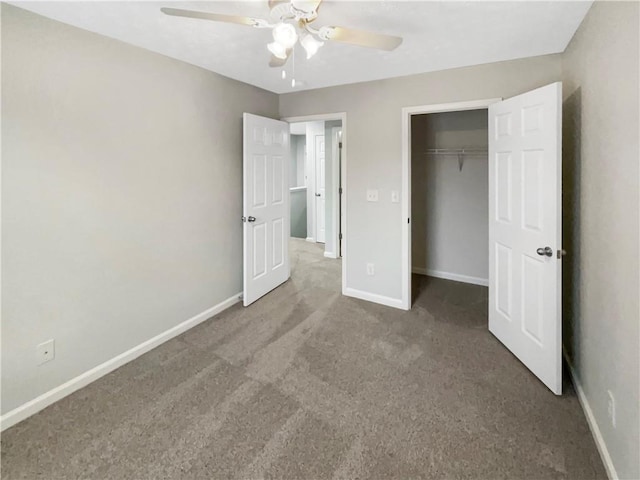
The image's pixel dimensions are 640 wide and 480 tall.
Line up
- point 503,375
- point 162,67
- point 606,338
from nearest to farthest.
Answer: point 606,338
point 503,375
point 162,67

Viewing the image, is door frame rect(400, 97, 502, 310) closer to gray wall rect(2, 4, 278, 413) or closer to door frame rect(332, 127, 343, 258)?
gray wall rect(2, 4, 278, 413)

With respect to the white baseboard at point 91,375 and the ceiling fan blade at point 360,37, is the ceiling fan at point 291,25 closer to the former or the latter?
the ceiling fan blade at point 360,37

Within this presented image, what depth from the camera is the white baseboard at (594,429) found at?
1476 mm

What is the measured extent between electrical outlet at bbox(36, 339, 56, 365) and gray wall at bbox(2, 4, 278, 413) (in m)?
0.03

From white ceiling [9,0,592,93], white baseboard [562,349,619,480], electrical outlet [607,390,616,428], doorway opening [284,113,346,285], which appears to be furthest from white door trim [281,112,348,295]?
electrical outlet [607,390,616,428]

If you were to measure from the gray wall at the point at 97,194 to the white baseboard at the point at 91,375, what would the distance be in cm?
4

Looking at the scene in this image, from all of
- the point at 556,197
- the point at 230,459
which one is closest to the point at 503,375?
the point at 556,197

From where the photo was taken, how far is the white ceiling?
1.83 meters

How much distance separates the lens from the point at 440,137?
4258 millimetres

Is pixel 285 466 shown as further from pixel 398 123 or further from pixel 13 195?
pixel 398 123

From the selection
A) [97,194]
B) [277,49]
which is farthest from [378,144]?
[97,194]

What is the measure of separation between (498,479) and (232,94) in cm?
339

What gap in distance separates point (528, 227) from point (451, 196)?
212cm

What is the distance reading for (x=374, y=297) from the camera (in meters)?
3.57
